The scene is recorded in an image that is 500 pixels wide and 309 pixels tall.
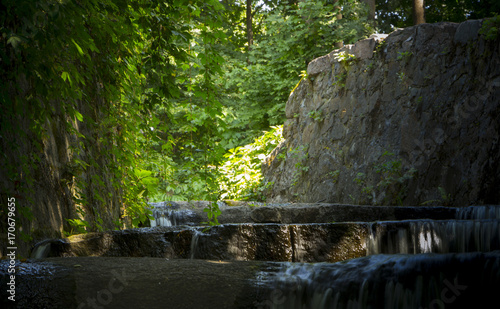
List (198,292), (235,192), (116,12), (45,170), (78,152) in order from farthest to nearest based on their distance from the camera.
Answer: (235,192) → (78,152) → (45,170) → (116,12) → (198,292)

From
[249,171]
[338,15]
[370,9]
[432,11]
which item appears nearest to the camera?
[249,171]

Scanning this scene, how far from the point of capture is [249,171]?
13.6 metres

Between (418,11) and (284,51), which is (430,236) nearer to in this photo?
(418,11)

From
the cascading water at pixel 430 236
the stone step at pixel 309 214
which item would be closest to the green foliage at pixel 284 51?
the stone step at pixel 309 214

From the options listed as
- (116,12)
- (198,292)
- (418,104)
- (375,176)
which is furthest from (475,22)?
(198,292)

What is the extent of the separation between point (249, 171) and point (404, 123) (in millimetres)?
6069

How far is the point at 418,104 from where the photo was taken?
27.4 ft

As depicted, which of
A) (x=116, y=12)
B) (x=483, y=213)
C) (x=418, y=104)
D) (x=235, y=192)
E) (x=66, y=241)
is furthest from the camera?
(x=235, y=192)

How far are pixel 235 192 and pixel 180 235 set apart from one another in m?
8.96

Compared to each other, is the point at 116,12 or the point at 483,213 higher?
the point at 116,12

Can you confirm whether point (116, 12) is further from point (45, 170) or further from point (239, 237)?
point (239, 237)

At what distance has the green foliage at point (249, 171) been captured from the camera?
13.0 metres

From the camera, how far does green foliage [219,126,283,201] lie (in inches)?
513

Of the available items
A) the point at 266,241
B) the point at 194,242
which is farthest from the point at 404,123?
the point at 194,242
